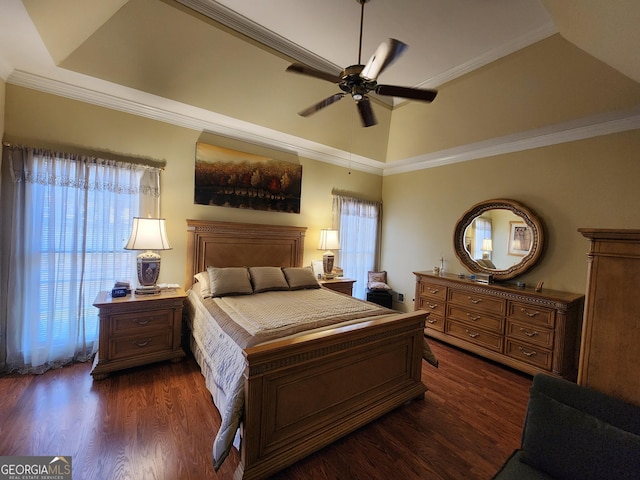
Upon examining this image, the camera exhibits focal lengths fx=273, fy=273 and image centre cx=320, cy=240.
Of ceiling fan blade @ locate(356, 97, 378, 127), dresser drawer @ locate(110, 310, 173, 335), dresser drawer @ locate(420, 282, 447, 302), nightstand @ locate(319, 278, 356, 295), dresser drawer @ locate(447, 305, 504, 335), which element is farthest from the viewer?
nightstand @ locate(319, 278, 356, 295)

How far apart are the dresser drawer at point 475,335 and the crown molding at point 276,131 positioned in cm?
226

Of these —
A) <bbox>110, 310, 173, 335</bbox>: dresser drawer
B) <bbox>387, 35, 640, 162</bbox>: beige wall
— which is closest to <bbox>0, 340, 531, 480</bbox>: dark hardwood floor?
<bbox>110, 310, 173, 335</bbox>: dresser drawer

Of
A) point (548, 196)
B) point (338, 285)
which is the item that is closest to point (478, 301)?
point (548, 196)

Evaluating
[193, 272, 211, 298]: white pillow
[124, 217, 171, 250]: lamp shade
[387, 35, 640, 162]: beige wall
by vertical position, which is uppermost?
[387, 35, 640, 162]: beige wall

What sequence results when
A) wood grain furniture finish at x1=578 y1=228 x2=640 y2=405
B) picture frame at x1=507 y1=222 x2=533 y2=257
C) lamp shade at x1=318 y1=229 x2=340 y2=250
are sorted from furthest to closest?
lamp shade at x1=318 y1=229 x2=340 y2=250 → picture frame at x1=507 y1=222 x2=533 y2=257 → wood grain furniture finish at x1=578 y1=228 x2=640 y2=405

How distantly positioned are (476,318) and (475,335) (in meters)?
0.20

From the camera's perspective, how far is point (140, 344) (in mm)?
2582

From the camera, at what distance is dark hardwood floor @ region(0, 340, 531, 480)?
1631mm

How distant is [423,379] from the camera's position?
276 cm

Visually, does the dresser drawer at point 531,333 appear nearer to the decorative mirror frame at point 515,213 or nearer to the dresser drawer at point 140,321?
the decorative mirror frame at point 515,213

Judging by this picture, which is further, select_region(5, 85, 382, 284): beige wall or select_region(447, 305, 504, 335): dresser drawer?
select_region(447, 305, 504, 335): dresser drawer

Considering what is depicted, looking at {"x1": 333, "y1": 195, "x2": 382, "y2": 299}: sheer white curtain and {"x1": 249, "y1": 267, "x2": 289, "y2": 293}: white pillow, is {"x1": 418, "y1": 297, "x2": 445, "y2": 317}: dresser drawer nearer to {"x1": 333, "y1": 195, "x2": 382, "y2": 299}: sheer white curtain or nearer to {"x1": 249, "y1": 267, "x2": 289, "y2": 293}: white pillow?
{"x1": 333, "y1": 195, "x2": 382, "y2": 299}: sheer white curtain

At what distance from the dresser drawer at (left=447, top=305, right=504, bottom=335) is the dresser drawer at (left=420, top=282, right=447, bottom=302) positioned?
160mm

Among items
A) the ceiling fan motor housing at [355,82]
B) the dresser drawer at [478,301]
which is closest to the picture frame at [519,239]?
the dresser drawer at [478,301]
